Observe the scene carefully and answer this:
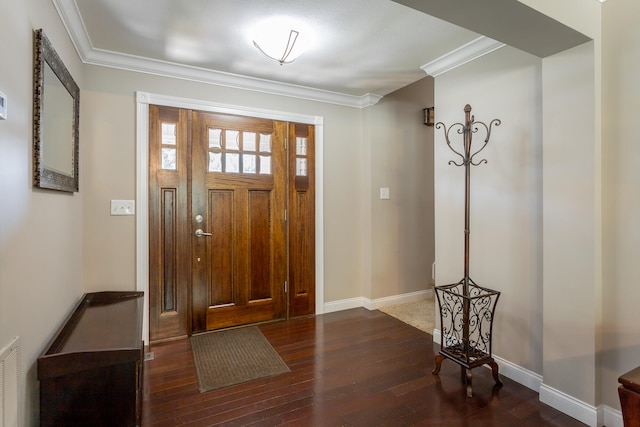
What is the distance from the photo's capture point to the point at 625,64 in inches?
66.4

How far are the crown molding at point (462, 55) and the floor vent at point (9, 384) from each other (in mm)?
3040

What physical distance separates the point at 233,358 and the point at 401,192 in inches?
98.5

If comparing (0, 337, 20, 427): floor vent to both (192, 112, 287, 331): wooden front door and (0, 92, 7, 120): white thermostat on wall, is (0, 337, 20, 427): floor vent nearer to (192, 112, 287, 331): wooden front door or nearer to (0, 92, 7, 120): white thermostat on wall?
(0, 92, 7, 120): white thermostat on wall

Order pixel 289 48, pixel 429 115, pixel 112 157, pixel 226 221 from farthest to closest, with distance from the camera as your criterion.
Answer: pixel 429 115, pixel 226 221, pixel 112 157, pixel 289 48

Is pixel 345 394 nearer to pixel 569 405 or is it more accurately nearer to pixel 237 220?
pixel 569 405

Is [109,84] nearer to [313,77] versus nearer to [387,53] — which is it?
[313,77]

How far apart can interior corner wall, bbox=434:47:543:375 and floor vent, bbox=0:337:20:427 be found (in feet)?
8.62

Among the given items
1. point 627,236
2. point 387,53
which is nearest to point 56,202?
point 387,53

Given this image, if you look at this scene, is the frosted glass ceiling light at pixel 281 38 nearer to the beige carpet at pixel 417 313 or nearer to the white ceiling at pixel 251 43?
the white ceiling at pixel 251 43

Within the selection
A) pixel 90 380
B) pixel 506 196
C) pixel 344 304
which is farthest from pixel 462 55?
pixel 90 380

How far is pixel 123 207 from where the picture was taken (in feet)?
8.73

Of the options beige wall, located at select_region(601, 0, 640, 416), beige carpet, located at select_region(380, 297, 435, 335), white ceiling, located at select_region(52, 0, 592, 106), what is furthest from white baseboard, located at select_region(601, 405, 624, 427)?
white ceiling, located at select_region(52, 0, 592, 106)

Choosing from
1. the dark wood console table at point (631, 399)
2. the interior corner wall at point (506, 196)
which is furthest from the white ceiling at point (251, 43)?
the dark wood console table at point (631, 399)

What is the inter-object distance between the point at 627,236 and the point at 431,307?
231cm
